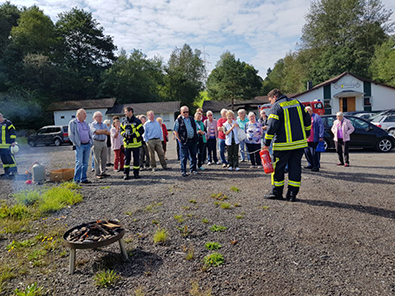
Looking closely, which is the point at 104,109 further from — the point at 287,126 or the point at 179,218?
the point at 287,126

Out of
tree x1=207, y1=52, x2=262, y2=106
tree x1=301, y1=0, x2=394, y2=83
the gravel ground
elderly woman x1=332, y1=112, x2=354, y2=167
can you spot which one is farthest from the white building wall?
the gravel ground

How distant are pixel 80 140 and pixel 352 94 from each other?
3455cm

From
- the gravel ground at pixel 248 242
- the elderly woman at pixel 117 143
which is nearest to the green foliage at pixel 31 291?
the gravel ground at pixel 248 242

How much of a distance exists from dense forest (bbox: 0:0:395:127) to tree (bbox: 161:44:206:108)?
0.29m

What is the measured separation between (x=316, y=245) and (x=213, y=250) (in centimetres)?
136

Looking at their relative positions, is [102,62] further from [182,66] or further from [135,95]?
[182,66]

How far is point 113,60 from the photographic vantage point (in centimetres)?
5375

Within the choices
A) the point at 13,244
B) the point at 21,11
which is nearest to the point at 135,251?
the point at 13,244

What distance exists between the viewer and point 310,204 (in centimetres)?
512

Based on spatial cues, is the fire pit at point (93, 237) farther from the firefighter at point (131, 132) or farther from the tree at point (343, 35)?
the tree at point (343, 35)

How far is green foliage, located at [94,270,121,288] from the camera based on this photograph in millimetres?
2920

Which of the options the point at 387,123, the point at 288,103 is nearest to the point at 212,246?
the point at 288,103

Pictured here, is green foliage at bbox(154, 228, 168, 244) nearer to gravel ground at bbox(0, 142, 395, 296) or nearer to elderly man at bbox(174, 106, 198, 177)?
gravel ground at bbox(0, 142, 395, 296)

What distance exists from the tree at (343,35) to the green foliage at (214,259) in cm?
4530
